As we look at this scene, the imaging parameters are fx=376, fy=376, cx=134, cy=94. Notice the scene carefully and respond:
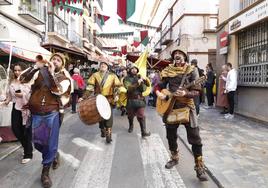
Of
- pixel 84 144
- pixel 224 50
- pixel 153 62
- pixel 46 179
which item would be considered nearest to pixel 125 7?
pixel 153 62

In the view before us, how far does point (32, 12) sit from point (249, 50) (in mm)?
11244

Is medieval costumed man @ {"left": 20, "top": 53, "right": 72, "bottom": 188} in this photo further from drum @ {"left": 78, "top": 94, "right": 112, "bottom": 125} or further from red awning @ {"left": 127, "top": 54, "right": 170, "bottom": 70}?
red awning @ {"left": 127, "top": 54, "right": 170, "bottom": 70}

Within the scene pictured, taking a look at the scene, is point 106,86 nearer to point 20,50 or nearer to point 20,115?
point 20,115

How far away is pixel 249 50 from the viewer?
12.3m

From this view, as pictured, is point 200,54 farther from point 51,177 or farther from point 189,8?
point 51,177

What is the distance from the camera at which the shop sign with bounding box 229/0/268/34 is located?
32.7 feet

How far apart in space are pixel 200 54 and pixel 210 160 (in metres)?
20.6

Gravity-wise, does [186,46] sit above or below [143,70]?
above

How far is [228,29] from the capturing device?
13773 mm

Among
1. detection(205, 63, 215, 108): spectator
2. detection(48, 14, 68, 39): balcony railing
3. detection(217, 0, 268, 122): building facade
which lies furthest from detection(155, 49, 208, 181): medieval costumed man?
detection(48, 14, 68, 39): balcony railing

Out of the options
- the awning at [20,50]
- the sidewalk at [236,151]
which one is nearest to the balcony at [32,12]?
the awning at [20,50]

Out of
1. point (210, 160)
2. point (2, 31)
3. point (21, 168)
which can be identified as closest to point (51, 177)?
point (21, 168)

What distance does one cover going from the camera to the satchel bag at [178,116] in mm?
5344

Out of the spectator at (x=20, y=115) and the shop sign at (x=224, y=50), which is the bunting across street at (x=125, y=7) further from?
the spectator at (x=20, y=115)
